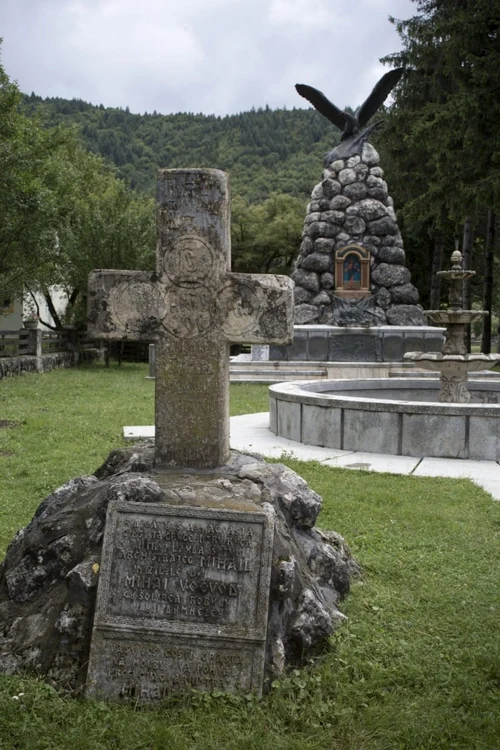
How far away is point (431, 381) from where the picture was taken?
14.2 meters

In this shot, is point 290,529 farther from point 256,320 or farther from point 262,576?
point 256,320

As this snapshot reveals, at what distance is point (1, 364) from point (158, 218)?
19246 mm

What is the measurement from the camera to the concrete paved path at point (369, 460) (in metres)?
8.39

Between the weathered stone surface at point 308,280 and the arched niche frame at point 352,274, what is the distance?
0.74 m

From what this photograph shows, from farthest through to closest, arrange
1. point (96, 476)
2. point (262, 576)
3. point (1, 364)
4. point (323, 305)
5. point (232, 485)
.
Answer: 1. point (323, 305)
2. point (1, 364)
3. point (96, 476)
4. point (232, 485)
5. point (262, 576)

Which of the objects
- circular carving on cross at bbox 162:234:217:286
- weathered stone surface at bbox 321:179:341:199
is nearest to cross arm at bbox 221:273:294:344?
circular carving on cross at bbox 162:234:217:286

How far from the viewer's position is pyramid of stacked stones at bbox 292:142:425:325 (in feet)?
88.0

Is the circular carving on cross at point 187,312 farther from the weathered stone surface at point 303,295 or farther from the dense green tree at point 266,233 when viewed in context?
the dense green tree at point 266,233

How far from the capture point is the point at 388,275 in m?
27.2

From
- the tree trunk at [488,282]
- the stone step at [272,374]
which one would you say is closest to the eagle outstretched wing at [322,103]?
the tree trunk at [488,282]

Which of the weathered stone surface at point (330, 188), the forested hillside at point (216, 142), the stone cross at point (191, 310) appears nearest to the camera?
the stone cross at point (191, 310)

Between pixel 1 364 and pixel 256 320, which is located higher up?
pixel 256 320

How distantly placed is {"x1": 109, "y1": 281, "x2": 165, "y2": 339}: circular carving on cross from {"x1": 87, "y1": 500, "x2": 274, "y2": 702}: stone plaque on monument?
3.53 feet

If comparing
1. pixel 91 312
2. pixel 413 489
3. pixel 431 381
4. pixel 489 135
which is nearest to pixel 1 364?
pixel 431 381
